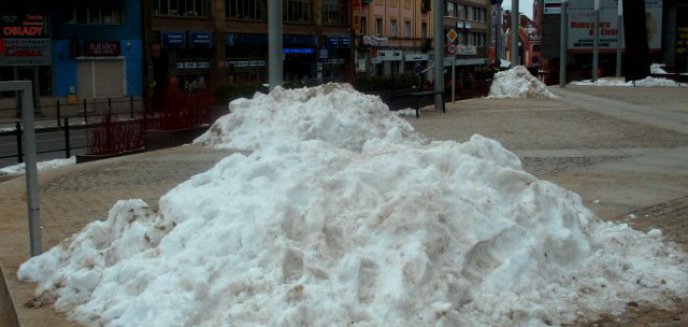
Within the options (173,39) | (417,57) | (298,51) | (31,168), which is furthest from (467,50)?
(31,168)

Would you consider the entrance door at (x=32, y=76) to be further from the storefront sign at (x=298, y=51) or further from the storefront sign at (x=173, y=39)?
the storefront sign at (x=298, y=51)

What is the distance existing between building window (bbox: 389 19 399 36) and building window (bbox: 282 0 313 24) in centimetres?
1607

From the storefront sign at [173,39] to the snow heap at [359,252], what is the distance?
37683mm

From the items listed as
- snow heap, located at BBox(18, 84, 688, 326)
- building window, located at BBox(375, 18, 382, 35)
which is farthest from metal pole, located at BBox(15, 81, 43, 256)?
building window, located at BBox(375, 18, 382, 35)

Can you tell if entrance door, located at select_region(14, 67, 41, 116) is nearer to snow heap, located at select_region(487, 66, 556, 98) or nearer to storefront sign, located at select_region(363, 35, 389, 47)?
snow heap, located at select_region(487, 66, 556, 98)

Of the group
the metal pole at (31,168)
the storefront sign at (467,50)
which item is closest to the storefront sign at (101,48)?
the metal pole at (31,168)

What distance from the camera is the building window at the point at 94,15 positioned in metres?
41.2

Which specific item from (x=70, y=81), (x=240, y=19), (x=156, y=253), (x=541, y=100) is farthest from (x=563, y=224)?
(x=240, y=19)

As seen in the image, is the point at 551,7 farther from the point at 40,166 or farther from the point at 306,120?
the point at 40,166

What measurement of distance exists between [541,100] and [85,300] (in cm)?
2699

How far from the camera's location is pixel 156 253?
259 inches

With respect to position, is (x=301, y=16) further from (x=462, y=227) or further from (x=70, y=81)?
(x=462, y=227)

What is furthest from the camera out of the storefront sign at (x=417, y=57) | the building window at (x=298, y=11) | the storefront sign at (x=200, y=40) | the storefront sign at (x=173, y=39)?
the storefront sign at (x=417, y=57)

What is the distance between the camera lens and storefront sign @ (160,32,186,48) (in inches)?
1747
